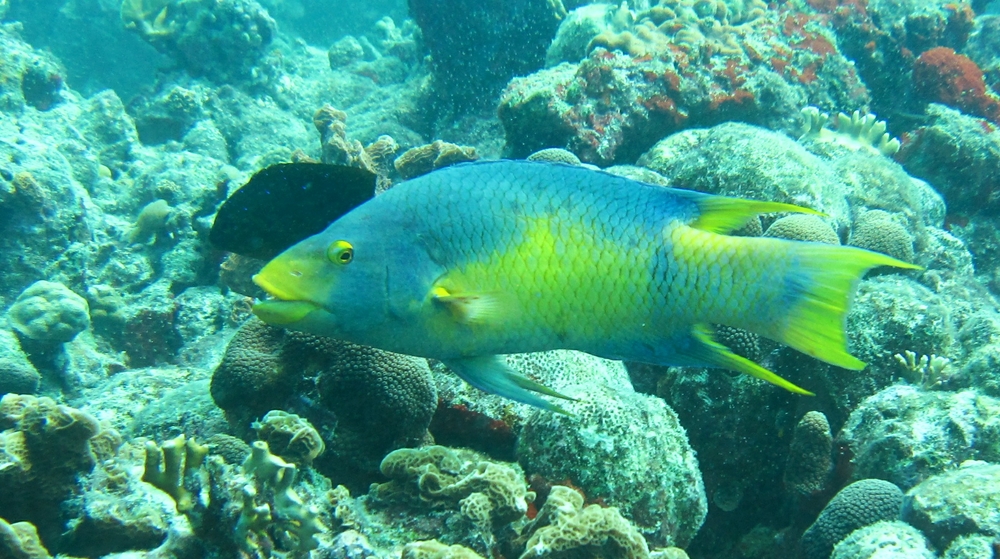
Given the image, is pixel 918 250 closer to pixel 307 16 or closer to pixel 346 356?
pixel 346 356

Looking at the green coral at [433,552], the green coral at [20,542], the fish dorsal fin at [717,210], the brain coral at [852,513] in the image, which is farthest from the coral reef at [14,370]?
the brain coral at [852,513]

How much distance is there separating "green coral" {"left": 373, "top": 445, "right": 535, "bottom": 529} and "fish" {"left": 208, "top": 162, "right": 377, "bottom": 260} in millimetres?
2133

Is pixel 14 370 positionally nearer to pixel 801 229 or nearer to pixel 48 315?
pixel 48 315

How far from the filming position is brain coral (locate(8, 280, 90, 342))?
19.5 feet

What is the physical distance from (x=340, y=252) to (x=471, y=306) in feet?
1.53

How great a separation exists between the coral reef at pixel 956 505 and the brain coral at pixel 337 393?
2.81 m

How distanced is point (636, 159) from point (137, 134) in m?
10.7

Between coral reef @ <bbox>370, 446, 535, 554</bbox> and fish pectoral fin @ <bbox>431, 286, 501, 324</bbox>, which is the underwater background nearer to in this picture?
coral reef @ <bbox>370, 446, 535, 554</bbox>

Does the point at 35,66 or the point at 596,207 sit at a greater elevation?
the point at 35,66

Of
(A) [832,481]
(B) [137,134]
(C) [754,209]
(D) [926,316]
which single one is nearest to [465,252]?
(C) [754,209]

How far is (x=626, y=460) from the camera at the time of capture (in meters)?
3.21

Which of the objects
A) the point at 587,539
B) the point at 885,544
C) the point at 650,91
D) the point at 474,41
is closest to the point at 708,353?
the point at 587,539

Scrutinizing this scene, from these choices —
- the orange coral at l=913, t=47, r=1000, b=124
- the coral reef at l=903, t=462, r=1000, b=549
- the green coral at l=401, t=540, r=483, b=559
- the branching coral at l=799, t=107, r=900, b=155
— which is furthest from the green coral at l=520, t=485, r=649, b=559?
the orange coral at l=913, t=47, r=1000, b=124

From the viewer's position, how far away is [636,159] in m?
8.00
